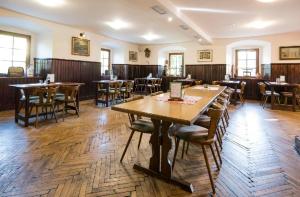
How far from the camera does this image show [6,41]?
650 centimetres

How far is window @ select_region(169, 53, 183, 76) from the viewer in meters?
11.1

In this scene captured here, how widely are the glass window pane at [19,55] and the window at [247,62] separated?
8.51 m

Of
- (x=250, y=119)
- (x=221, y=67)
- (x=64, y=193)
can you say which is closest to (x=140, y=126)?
(x=64, y=193)

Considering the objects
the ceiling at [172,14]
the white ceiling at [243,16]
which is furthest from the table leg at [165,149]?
A: the white ceiling at [243,16]

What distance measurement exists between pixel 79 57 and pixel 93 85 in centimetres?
128

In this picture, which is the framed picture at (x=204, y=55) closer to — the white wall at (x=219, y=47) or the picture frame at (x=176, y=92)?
the white wall at (x=219, y=47)

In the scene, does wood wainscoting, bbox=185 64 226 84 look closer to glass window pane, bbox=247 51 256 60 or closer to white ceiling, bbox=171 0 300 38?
glass window pane, bbox=247 51 256 60

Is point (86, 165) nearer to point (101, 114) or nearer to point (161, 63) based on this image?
point (101, 114)

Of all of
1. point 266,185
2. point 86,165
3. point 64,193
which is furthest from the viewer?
point 86,165

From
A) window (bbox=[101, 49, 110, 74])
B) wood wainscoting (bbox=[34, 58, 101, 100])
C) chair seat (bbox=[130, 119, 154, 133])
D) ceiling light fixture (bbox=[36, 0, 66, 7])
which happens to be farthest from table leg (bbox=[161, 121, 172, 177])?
window (bbox=[101, 49, 110, 74])

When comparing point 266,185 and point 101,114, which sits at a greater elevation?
point 101,114

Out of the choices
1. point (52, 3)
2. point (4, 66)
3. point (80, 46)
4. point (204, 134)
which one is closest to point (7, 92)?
point (4, 66)

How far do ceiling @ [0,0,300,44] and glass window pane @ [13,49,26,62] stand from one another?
149cm

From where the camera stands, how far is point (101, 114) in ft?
18.7
